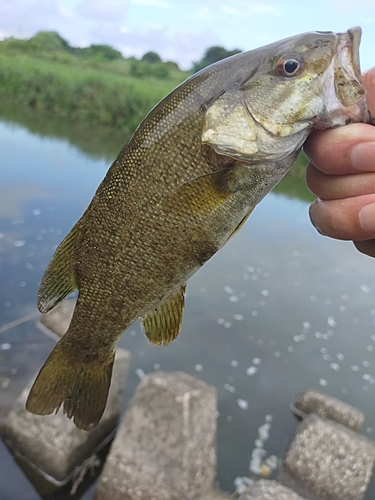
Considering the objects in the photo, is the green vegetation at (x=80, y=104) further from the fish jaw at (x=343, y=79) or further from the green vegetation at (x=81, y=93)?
the fish jaw at (x=343, y=79)

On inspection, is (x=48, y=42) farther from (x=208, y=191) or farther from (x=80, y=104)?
(x=208, y=191)

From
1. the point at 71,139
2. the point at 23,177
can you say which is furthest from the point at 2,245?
the point at 71,139

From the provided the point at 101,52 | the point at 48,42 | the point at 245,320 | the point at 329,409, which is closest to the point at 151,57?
the point at 101,52

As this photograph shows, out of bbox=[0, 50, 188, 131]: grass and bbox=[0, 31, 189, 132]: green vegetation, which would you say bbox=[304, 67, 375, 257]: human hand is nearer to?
bbox=[0, 50, 188, 131]: grass

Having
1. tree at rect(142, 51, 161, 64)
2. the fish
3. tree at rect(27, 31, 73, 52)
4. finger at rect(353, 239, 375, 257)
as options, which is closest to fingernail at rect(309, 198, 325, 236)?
finger at rect(353, 239, 375, 257)

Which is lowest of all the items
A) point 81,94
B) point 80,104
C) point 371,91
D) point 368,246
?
point 80,104

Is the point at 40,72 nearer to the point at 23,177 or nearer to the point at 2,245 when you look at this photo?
the point at 23,177

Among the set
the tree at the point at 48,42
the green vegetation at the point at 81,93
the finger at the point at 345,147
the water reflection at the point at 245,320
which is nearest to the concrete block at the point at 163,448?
the water reflection at the point at 245,320
